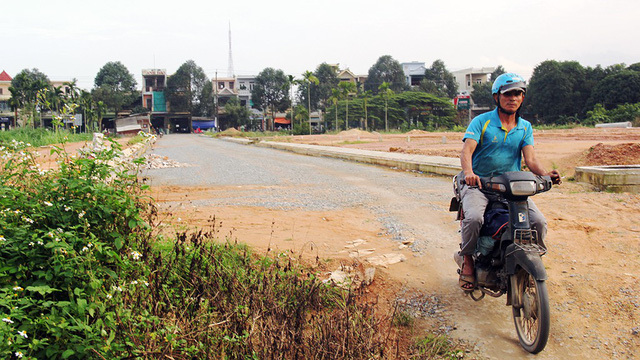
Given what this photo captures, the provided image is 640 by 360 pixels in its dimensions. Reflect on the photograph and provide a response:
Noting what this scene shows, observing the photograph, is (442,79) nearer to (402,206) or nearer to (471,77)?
(471,77)

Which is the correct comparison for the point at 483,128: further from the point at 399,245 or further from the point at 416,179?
the point at 416,179

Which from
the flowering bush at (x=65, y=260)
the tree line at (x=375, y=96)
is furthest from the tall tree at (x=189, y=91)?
the flowering bush at (x=65, y=260)

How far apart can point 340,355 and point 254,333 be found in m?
0.53

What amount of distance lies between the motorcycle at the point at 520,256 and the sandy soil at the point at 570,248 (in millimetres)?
203

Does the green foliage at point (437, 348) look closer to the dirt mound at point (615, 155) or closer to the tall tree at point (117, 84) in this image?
the dirt mound at point (615, 155)

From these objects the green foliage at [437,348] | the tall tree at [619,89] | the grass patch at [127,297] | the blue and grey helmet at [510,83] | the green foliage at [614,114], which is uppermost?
the tall tree at [619,89]

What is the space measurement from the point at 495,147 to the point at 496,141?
2.0 inches

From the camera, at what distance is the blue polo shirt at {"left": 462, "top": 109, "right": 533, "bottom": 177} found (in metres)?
3.82

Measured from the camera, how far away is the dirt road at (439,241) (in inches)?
141

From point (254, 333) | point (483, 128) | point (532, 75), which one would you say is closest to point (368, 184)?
point (483, 128)

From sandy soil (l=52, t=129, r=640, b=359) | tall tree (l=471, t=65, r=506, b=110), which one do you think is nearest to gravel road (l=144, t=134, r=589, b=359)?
sandy soil (l=52, t=129, r=640, b=359)

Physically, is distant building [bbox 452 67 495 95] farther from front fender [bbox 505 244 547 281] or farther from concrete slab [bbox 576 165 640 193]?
front fender [bbox 505 244 547 281]

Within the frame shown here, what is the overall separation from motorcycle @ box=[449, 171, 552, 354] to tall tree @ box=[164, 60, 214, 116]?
78.8 m

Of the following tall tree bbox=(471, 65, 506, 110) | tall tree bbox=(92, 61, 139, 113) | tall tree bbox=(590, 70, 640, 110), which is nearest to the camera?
tall tree bbox=(590, 70, 640, 110)
